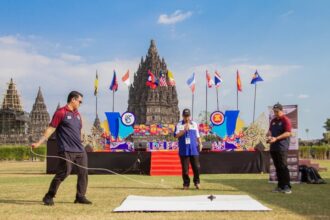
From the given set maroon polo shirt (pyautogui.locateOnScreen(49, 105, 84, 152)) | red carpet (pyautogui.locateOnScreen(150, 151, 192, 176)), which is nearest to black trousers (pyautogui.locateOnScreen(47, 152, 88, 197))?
maroon polo shirt (pyautogui.locateOnScreen(49, 105, 84, 152))

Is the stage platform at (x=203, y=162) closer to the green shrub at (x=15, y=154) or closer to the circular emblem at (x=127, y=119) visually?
the circular emblem at (x=127, y=119)

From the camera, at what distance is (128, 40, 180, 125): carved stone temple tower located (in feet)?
348

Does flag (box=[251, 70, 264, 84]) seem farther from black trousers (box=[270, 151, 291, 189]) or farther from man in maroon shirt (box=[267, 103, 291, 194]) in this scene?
black trousers (box=[270, 151, 291, 189])

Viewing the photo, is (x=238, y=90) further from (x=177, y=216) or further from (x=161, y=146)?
(x=177, y=216)

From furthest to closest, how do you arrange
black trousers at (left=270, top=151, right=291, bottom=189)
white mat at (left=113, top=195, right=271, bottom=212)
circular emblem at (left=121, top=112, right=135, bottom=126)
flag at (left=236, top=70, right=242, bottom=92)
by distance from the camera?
flag at (left=236, top=70, right=242, bottom=92) < circular emblem at (left=121, top=112, right=135, bottom=126) < black trousers at (left=270, top=151, right=291, bottom=189) < white mat at (left=113, top=195, right=271, bottom=212)

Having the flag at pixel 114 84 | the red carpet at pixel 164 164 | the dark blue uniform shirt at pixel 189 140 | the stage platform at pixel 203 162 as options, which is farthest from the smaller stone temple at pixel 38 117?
the dark blue uniform shirt at pixel 189 140

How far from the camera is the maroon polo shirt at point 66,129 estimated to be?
8.02 metres

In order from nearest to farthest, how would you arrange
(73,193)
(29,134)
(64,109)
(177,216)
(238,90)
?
(177,216) < (64,109) < (73,193) < (238,90) < (29,134)

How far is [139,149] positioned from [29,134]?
9051 cm

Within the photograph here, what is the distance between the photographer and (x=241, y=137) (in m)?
27.0

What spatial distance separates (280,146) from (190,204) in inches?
137

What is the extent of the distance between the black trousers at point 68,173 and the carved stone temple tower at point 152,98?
319 feet

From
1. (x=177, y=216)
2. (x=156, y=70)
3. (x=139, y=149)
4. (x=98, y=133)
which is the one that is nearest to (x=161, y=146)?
(x=98, y=133)

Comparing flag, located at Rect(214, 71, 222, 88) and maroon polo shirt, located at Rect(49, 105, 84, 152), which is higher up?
flag, located at Rect(214, 71, 222, 88)
